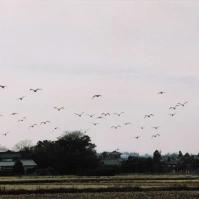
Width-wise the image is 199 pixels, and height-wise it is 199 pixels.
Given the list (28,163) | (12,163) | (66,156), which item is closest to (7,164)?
(12,163)

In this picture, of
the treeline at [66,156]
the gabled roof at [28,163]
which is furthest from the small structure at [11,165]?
the treeline at [66,156]

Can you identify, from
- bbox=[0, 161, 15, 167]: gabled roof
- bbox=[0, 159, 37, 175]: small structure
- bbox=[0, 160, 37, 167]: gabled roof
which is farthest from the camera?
bbox=[0, 161, 15, 167]: gabled roof

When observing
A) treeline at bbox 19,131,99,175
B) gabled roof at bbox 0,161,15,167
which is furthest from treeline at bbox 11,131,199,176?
gabled roof at bbox 0,161,15,167

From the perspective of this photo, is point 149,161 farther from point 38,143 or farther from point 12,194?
point 12,194

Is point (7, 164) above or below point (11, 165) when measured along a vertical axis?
above

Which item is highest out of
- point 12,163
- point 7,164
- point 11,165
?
point 12,163

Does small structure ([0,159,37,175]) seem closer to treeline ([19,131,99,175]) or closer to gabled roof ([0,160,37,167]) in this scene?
gabled roof ([0,160,37,167])

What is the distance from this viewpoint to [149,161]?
101688 millimetres

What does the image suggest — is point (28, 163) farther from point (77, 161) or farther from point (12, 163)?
point (77, 161)

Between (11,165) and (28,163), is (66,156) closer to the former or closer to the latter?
(28,163)

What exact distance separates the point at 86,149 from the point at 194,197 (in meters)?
73.5

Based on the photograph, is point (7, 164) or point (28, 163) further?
point (7, 164)

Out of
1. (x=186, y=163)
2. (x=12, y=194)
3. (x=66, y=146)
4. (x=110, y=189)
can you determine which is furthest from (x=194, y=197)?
(x=186, y=163)

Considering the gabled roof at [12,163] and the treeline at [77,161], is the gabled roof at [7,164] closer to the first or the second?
the gabled roof at [12,163]
